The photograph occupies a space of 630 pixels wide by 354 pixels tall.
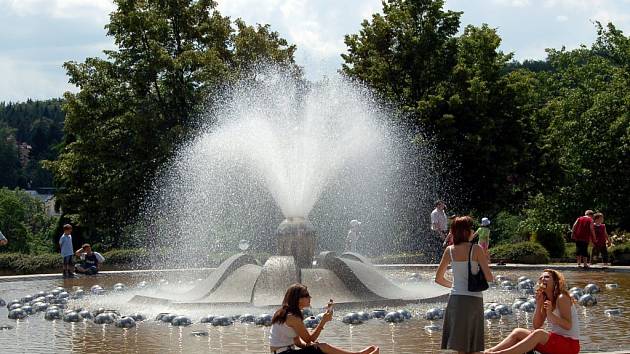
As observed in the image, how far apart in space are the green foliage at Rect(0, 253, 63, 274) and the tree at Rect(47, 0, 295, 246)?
31.7ft

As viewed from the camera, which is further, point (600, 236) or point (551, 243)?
point (551, 243)

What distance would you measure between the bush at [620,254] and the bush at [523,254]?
2.44 meters

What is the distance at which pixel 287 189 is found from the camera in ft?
70.4

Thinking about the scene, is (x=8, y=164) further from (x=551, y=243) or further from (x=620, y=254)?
(x=620, y=254)

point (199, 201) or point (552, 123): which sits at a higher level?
point (552, 123)

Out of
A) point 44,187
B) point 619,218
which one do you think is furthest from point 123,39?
point 44,187

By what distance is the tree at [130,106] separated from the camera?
1602 inches

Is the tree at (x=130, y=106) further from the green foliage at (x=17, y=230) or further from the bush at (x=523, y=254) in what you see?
the green foliage at (x=17, y=230)

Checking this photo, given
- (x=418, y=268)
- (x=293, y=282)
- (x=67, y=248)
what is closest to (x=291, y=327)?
(x=293, y=282)

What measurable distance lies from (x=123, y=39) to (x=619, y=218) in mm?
22602

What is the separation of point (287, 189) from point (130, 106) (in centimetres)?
2189

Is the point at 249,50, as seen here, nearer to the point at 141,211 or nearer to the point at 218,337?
the point at 141,211

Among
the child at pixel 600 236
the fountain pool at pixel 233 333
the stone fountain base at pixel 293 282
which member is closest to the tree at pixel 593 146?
the child at pixel 600 236

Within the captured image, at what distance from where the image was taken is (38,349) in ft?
43.4
